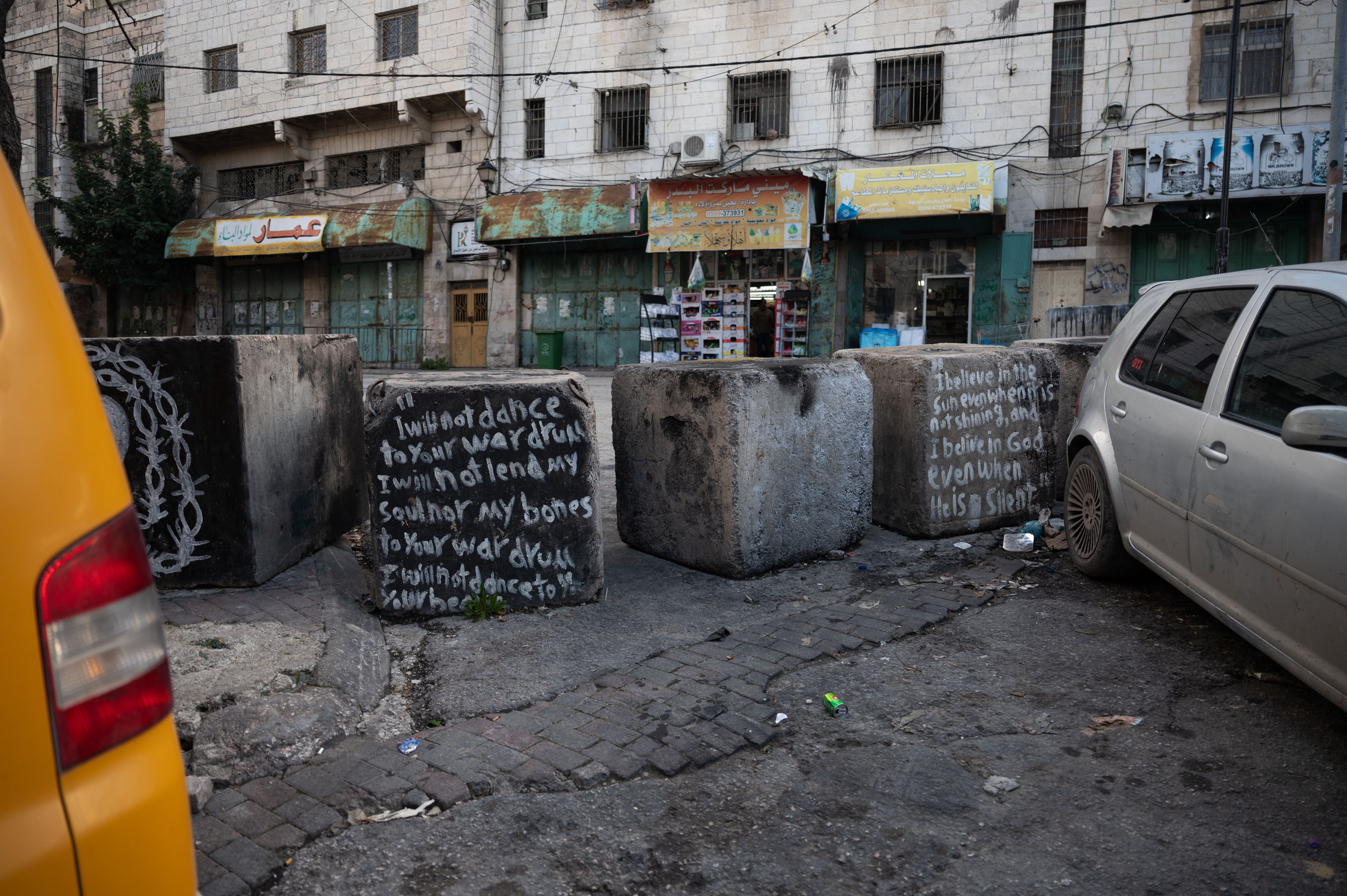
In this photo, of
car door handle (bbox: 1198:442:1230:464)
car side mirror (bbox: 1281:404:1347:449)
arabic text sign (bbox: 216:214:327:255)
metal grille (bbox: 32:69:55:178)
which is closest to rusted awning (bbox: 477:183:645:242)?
arabic text sign (bbox: 216:214:327:255)

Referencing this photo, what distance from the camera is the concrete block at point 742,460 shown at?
4383 mm

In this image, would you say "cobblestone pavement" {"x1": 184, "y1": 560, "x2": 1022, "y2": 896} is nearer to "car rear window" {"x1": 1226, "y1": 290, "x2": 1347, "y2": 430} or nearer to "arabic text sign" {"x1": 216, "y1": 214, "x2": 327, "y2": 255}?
"car rear window" {"x1": 1226, "y1": 290, "x2": 1347, "y2": 430}

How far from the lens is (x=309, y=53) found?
70.9ft

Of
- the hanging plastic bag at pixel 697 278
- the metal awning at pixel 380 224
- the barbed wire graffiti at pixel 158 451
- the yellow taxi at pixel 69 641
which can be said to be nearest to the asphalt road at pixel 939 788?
the yellow taxi at pixel 69 641

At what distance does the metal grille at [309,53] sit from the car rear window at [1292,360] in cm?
2242

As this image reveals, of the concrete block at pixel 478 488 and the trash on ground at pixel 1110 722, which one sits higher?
the concrete block at pixel 478 488

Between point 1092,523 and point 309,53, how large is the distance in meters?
22.8

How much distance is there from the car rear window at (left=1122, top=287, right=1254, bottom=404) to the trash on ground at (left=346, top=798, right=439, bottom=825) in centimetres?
321

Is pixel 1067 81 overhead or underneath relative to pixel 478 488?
overhead

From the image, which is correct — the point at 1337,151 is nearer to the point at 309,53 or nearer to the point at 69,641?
the point at 69,641

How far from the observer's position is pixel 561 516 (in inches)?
157

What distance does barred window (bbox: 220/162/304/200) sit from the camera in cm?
2325

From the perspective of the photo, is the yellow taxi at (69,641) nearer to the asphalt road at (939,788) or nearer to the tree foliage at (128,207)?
the asphalt road at (939,788)

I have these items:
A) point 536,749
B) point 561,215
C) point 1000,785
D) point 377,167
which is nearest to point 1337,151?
point 561,215
